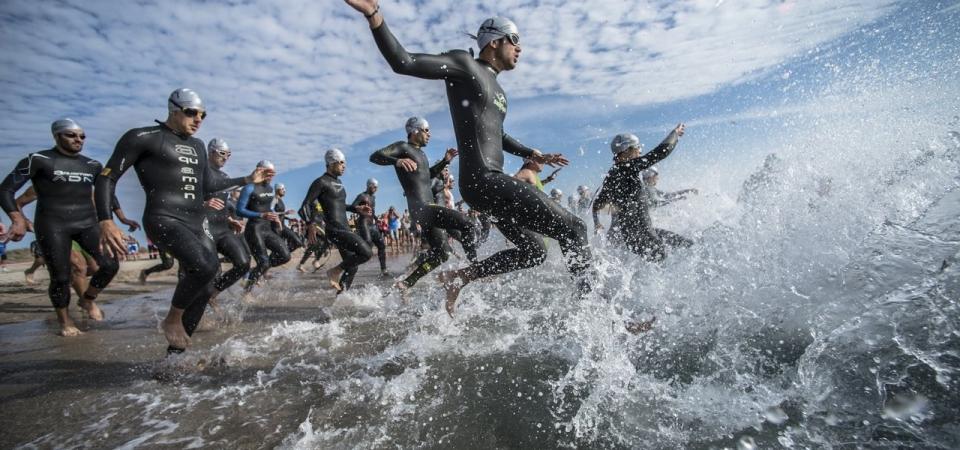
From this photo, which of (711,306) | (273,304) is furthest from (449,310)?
(273,304)

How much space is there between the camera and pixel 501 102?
135 inches

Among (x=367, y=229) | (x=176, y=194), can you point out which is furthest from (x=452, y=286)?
(x=367, y=229)

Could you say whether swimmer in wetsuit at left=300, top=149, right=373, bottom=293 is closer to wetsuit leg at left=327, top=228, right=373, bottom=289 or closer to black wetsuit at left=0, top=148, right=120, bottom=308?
wetsuit leg at left=327, top=228, right=373, bottom=289

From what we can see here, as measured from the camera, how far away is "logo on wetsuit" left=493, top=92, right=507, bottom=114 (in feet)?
11.0

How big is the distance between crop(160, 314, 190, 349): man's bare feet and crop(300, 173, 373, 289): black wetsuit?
9.71ft

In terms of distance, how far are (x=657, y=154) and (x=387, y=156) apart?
322 centimetres

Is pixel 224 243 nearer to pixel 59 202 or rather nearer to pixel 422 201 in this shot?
pixel 59 202

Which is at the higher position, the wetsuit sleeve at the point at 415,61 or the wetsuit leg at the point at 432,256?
the wetsuit sleeve at the point at 415,61

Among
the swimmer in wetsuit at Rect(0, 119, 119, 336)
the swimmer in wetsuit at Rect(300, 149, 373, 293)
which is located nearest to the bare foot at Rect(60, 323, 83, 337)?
the swimmer in wetsuit at Rect(0, 119, 119, 336)

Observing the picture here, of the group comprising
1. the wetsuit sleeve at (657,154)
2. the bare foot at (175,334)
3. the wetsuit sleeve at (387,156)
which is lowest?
the bare foot at (175,334)

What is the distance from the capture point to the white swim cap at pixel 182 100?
3.64 metres

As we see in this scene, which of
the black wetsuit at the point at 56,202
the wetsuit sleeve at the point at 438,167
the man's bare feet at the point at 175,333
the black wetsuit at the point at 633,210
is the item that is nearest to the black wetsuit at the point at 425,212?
the wetsuit sleeve at the point at 438,167

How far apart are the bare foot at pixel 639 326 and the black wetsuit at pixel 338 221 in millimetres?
4315

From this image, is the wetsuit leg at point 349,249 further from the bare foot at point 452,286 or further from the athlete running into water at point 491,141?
the athlete running into water at point 491,141
